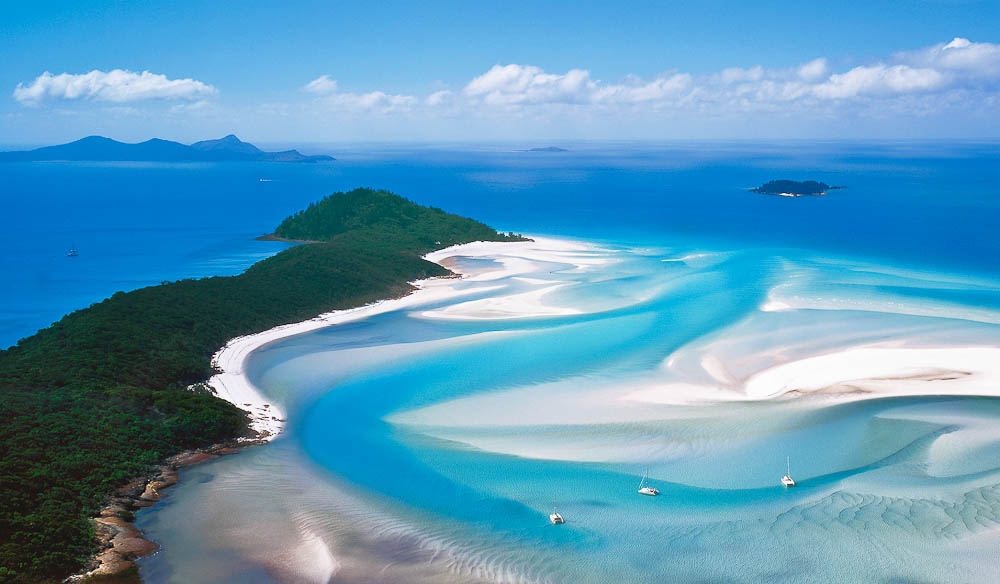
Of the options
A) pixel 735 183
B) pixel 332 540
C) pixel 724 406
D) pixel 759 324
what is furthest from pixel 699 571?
pixel 735 183

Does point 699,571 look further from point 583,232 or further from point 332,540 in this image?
point 583,232

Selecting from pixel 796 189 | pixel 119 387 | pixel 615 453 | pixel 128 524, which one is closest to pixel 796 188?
pixel 796 189

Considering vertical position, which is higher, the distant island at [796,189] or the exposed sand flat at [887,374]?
the distant island at [796,189]

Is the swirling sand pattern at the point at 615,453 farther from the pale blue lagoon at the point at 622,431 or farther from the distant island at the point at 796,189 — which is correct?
the distant island at the point at 796,189

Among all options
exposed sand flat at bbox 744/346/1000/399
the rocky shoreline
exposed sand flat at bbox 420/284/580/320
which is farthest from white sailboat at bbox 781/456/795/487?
exposed sand flat at bbox 420/284/580/320

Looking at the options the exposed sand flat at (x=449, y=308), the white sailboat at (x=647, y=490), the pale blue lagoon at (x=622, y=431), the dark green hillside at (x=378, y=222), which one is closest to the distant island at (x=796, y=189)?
the pale blue lagoon at (x=622, y=431)

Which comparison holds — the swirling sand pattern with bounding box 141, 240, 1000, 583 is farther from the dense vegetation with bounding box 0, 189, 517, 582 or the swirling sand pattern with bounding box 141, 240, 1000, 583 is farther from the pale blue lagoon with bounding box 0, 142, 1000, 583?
the dense vegetation with bounding box 0, 189, 517, 582
